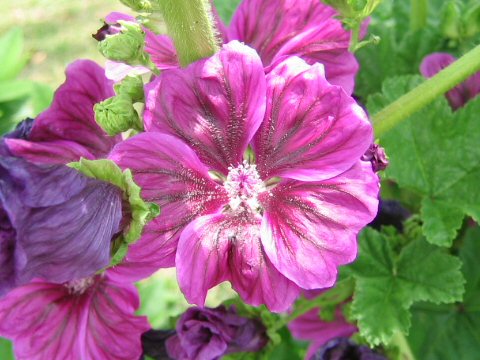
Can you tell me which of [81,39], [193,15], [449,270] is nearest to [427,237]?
[449,270]

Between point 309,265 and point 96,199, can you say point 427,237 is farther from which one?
point 96,199

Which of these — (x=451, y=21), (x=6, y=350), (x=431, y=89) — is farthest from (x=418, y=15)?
(x=6, y=350)

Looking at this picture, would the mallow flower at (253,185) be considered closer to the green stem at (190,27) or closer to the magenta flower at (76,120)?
the green stem at (190,27)

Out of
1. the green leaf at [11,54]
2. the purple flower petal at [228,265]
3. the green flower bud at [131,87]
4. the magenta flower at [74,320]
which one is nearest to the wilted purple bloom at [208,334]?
the magenta flower at [74,320]

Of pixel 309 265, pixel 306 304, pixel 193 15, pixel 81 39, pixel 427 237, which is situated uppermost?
pixel 193 15

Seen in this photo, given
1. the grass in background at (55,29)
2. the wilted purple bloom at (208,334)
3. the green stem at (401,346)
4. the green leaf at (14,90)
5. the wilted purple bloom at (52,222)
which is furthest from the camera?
the grass in background at (55,29)

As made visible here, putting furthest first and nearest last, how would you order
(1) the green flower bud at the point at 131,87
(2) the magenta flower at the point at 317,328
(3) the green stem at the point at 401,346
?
(2) the magenta flower at the point at 317,328 → (3) the green stem at the point at 401,346 → (1) the green flower bud at the point at 131,87

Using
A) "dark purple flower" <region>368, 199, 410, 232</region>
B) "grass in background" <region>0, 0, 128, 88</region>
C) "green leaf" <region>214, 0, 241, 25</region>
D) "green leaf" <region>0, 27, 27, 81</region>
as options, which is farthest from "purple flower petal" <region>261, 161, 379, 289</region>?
"grass in background" <region>0, 0, 128, 88</region>
